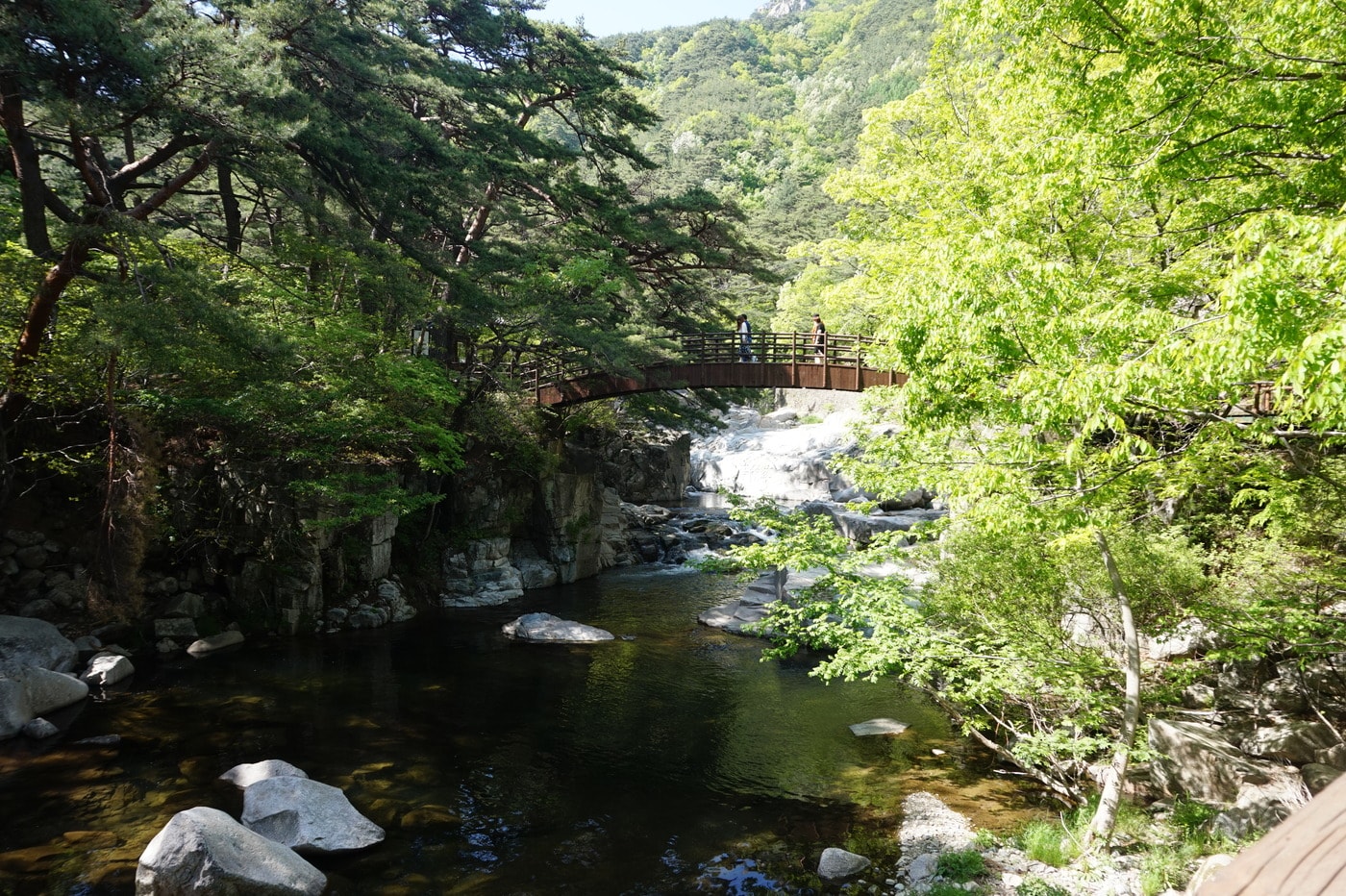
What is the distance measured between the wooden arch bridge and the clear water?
A: 9786mm

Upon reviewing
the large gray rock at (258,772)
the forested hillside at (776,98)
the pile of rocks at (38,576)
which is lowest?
the large gray rock at (258,772)

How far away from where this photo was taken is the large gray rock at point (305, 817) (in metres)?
7.80

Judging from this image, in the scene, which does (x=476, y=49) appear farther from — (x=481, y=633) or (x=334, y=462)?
(x=481, y=633)

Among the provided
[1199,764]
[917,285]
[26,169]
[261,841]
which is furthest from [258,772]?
[1199,764]

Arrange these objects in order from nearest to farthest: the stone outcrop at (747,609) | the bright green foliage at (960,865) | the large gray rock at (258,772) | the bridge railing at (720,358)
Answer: the bright green foliage at (960,865), the large gray rock at (258,772), the stone outcrop at (747,609), the bridge railing at (720,358)

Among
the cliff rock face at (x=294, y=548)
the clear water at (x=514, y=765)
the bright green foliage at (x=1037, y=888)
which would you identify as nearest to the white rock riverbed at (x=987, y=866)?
the bright green foliage at (x=1037, y=888)

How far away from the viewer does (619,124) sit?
75.3 feet

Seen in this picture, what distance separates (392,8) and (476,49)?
15.7 feet

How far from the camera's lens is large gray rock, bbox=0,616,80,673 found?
1145 cm

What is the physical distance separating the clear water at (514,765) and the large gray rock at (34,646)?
1.08m

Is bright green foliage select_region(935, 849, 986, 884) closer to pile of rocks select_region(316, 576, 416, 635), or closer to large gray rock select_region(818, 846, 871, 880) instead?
large gray rock select_region(818, 846, 871, 880)

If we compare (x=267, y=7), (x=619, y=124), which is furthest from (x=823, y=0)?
(x=267, y=7)

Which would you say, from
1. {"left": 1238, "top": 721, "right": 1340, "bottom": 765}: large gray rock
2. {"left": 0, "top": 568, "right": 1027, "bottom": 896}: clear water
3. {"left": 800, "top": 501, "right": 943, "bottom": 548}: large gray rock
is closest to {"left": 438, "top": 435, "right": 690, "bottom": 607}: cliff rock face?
{"left": 0, "top": 568, "right": 1027, "bottom": 896}: clear water

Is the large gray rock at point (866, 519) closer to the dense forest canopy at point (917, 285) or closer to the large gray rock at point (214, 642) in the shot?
the dense forest canopy at point (917, 285)
